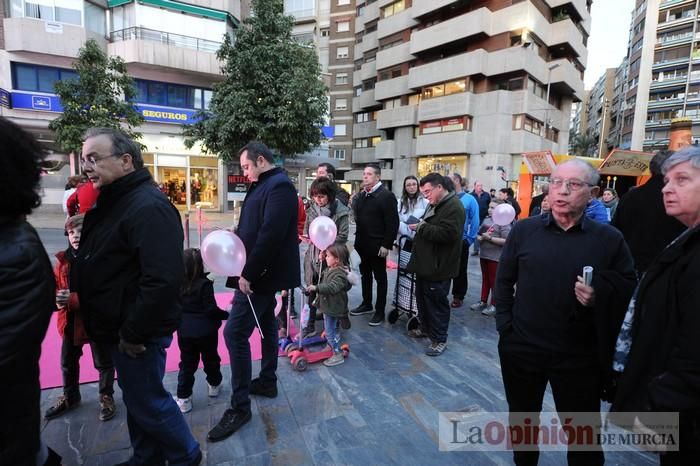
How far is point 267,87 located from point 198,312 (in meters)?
12.5

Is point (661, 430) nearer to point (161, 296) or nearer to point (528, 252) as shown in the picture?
point (528, 252)

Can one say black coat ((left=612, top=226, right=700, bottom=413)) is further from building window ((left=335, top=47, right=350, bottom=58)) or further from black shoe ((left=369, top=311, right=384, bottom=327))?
building window ((left=335, top=47, right=350, bottom=58))

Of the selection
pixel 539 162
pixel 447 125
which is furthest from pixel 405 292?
pixel 447 125

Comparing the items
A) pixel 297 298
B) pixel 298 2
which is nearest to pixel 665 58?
pixel 298 2

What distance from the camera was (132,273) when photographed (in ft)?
6.05

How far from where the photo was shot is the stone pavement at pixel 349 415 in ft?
7.90

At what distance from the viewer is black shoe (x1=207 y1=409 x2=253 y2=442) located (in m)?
2.51

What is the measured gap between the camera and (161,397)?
6.64ft

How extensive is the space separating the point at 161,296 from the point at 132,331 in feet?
0.74

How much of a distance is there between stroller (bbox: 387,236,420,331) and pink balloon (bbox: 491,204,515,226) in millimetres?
1261

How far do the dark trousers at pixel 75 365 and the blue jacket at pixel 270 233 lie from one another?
3.60 ft

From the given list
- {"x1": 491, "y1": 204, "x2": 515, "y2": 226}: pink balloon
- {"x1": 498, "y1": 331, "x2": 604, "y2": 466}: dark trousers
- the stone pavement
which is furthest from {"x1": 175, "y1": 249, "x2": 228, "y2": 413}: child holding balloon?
{"x1": 491, "y1": 204, "x2": 515, "y2": 226}: pink balloon

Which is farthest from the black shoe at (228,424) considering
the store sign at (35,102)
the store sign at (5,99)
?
the store sign at (5,99)

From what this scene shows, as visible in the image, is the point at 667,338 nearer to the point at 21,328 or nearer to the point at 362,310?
the point at 21,328
